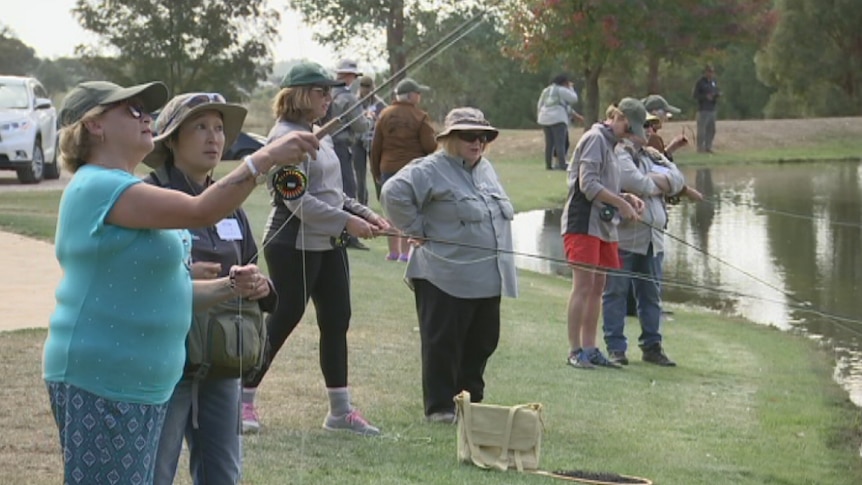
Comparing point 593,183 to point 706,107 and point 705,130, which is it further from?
point 705,130

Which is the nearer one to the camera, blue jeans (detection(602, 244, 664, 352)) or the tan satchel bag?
the tan satchel bag

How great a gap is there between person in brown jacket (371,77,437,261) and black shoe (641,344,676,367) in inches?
154

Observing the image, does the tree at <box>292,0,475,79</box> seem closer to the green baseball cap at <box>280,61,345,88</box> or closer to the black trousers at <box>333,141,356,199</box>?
the black trousers at <box>333,141,356,199</box>

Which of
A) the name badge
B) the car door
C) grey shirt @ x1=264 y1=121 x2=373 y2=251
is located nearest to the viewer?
the name badge

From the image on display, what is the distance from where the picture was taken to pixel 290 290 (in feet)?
25.7

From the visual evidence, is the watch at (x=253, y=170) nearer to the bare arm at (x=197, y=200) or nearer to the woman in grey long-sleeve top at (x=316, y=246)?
the bare arm at (x=197, y=200)

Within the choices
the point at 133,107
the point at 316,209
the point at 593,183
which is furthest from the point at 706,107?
the point at 133,107

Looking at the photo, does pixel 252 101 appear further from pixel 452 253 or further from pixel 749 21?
pixel 452 253

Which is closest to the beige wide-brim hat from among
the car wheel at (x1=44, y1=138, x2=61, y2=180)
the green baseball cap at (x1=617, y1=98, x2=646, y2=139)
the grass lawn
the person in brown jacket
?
the grass lawn

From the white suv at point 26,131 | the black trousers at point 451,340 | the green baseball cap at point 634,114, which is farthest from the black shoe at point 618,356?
the white suv at point 26,131

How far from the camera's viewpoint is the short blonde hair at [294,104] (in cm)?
769

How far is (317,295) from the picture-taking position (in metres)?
7.96

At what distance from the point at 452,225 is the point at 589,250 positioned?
2467 mm

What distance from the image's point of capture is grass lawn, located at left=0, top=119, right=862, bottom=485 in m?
7.39
